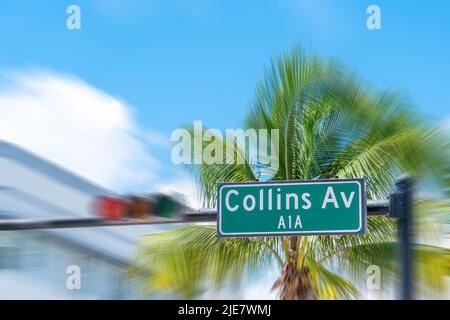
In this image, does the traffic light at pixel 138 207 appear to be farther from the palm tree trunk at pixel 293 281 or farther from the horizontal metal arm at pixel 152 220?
the palm tree trunk at pixel 293 281

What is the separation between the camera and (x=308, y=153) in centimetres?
1559

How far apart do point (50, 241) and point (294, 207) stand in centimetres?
1610

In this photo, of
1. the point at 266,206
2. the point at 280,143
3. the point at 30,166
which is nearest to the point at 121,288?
the point at 280,143

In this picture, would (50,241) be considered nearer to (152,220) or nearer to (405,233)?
(152,220)

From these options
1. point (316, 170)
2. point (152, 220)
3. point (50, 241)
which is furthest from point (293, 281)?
point (50, 241)

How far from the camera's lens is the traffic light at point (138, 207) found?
8953mm

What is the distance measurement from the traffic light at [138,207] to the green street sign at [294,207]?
1.86 feet

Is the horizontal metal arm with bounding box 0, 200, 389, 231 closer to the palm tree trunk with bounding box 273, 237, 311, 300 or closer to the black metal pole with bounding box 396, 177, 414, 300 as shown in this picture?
the black metal pole with bounding box 396, 177, 414, 300

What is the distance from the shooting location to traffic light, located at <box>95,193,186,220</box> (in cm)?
895

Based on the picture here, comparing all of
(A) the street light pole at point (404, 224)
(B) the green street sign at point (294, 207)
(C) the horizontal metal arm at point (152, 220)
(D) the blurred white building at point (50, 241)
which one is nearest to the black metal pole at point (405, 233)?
(A) the street light pole at point (404, 224)

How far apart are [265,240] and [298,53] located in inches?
134

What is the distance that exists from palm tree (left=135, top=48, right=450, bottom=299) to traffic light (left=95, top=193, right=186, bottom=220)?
5.61 meters
